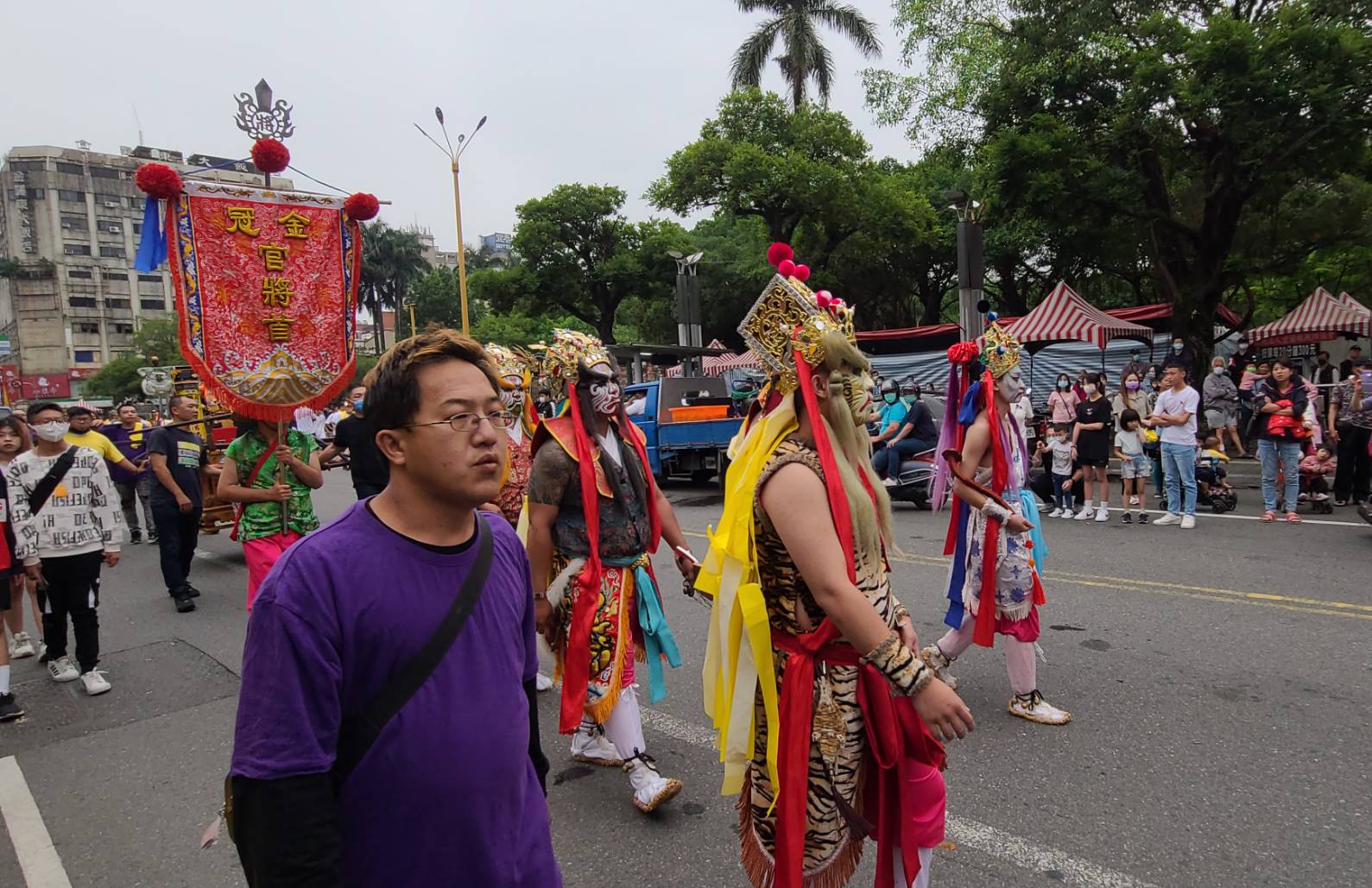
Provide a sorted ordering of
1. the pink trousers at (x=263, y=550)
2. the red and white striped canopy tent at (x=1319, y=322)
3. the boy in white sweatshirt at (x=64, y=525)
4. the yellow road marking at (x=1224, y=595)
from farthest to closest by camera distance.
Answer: the red and white striped canopy tent at (x=1319, y=322), the yellow road marking at (x=1224, y=595), the boy in white sweatshirt at (x=64, y=525), the pink trousers at (x=263, y=550)

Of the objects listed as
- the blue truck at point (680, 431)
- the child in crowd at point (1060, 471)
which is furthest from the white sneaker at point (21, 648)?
the child in crowd at point (1060, 471)

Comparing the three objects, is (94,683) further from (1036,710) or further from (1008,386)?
(1008,386)

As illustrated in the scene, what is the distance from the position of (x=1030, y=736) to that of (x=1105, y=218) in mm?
15034

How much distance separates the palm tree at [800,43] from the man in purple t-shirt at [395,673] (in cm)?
3031

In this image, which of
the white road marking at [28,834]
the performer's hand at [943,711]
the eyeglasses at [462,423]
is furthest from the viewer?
the white road marking at [28,834]

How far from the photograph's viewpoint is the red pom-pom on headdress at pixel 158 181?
12.6 feet

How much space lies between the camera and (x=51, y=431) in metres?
5.38

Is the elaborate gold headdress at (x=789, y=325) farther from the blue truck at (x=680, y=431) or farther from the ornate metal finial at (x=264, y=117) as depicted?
the blue truck at (x=680, y=431)

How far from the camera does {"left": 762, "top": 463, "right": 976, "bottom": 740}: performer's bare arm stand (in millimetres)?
2002

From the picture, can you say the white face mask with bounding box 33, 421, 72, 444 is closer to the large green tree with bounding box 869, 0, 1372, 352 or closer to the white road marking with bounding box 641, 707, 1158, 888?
the white road marking with bounding box 641, 707, 1158, 888

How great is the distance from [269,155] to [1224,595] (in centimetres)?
688

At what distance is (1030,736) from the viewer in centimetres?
386

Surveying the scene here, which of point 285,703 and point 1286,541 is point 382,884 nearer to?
point 285,703

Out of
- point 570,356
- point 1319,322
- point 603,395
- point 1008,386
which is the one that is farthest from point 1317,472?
point 1319,322
